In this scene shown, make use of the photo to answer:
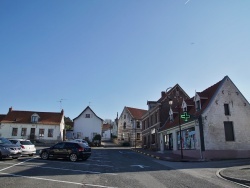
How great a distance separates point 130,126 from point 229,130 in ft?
137

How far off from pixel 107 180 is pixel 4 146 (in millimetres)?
10804

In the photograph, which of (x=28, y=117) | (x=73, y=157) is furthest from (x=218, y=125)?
(x=28, y=117)

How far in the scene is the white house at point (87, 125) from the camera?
5622 cm

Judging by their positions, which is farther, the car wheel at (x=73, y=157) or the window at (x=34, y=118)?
the window at (x=34, y=118)

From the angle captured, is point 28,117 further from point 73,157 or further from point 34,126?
point 73,157

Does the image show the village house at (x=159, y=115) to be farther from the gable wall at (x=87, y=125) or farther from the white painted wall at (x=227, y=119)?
the gable wall at (x=87, y=125)

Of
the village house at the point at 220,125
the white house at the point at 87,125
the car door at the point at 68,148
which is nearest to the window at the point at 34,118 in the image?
the white house at the point at 87,125

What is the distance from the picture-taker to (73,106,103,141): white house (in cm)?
5622

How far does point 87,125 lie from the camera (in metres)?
56.7

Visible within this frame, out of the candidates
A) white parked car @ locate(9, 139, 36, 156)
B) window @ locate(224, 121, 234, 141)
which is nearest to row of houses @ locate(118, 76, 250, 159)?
window @ locate(224, 121, 234, 141)

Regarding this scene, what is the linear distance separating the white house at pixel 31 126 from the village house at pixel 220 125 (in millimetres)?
34388

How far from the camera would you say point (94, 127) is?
56656 millimetres

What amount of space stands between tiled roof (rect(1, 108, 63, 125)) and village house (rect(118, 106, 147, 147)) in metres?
18.3

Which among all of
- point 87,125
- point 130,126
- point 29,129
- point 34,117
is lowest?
point 29,129
